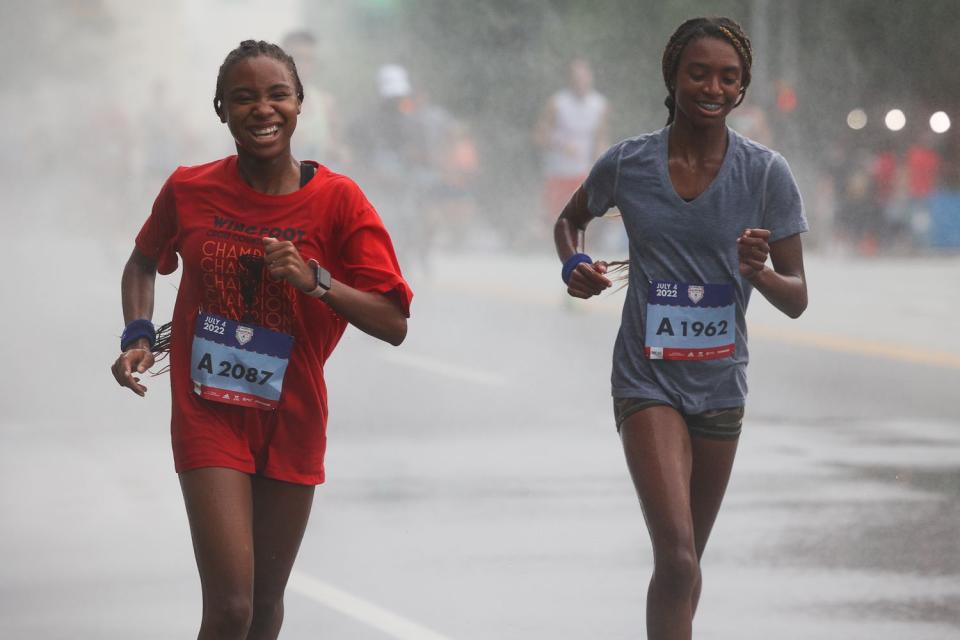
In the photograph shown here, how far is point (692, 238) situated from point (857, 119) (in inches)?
1036

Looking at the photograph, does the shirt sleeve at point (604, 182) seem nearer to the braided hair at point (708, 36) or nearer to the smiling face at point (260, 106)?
the braided hair at point (708, 36)

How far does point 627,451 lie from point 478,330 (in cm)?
→ 1048

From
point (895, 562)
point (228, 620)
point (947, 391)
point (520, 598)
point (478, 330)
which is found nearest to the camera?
point (228, 620)

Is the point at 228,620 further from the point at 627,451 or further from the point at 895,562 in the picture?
the point at 895,562

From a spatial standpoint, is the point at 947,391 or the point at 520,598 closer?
the point at 520,598

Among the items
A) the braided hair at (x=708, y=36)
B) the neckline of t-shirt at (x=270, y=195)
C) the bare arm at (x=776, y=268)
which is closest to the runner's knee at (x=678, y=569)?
the bare arm at (x=776, y=268)

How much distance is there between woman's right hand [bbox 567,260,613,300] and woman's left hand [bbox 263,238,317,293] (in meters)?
0.97

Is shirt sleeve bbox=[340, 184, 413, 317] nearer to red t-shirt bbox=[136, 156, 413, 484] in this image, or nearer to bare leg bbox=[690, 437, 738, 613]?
red t-shirt bbox=[136, 156, 413, 484]

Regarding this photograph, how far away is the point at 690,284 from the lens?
5203mm

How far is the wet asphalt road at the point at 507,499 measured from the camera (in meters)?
6.82

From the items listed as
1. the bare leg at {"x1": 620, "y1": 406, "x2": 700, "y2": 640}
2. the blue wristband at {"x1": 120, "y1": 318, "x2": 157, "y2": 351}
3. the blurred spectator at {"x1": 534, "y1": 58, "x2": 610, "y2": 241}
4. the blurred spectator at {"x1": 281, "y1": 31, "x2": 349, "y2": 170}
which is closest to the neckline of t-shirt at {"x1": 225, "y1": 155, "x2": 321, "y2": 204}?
the blue wristband at {"x1": 120, "y1": 318, "x2": 157, "y2": 351}

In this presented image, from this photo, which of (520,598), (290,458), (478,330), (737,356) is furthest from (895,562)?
(478,330)

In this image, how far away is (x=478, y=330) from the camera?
15.7 m

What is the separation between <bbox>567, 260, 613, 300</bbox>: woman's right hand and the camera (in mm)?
5223
